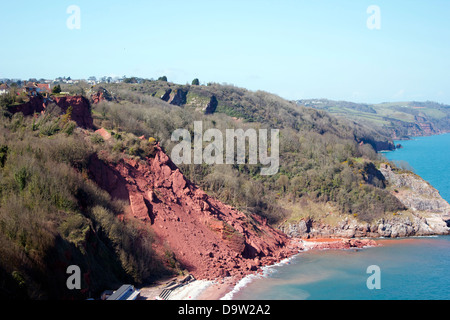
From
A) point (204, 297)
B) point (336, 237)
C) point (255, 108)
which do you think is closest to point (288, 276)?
point (204, 297)

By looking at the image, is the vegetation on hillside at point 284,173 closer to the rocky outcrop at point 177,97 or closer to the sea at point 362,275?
the sea at point 362,275

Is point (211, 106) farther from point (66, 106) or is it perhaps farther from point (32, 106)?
point (32, 106)

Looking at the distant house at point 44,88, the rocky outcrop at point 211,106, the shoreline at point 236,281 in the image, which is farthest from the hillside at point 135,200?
the rocky outcrop at point 211,106

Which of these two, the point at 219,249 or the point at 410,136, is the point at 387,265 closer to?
the point at 219,249

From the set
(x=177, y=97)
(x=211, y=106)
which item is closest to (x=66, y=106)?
(x=177, y=97)

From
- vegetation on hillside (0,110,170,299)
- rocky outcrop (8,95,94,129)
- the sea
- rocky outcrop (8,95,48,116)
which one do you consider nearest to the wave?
the sea

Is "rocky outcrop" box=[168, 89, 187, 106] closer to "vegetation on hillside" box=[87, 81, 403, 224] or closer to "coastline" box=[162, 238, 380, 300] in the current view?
"vegetation on hillside" box=[87, 81, 403, 224]

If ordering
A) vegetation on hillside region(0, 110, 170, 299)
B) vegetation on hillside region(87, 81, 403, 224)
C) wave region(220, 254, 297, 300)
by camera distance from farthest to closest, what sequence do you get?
vegetation on hillside region(87, 81, 403, 224) → wave region(220, 254, 297, 300) → vegetation on hillside region(0, 110, 170, 299)
